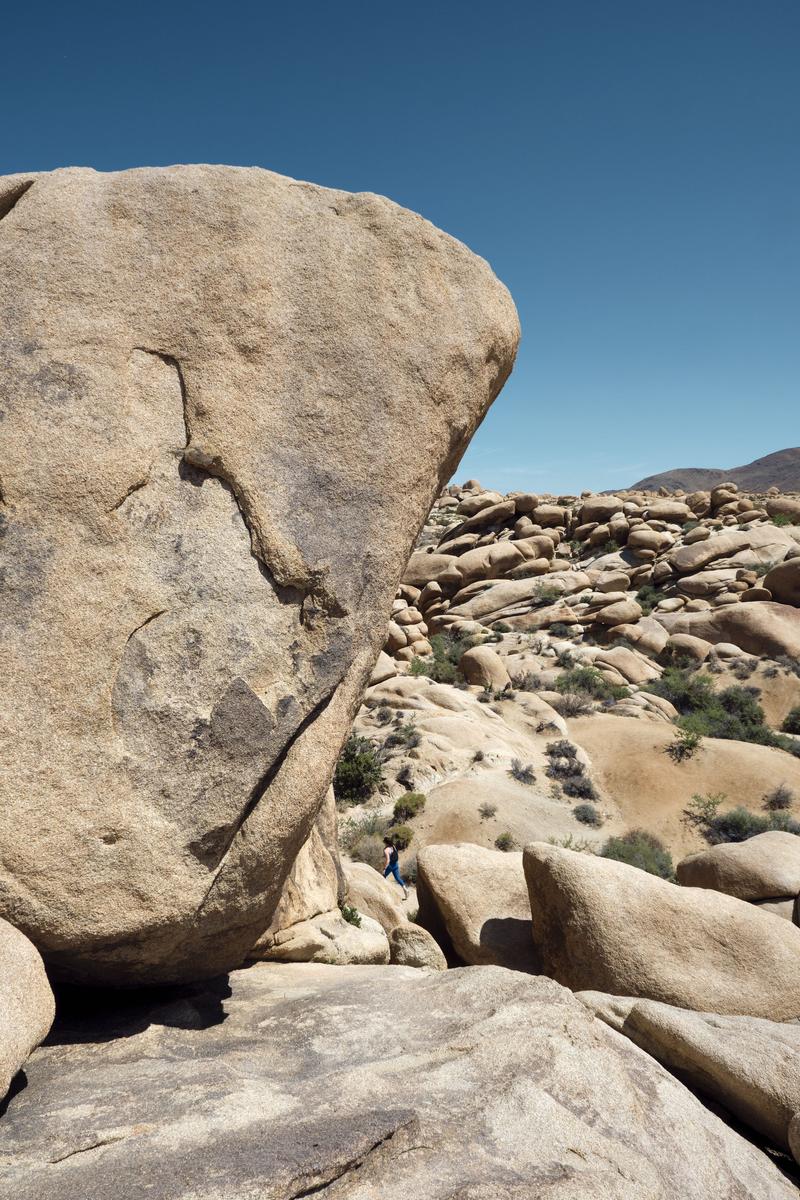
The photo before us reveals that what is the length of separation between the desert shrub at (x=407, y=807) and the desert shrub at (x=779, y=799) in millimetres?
7857

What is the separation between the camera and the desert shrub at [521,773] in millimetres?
16297

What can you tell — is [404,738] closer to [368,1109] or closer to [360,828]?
[360,828]

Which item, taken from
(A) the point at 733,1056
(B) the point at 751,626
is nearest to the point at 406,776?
(A) the point at 733,1056

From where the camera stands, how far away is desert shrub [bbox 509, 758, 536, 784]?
642 inches

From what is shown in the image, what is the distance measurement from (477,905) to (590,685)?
14726 millimetres

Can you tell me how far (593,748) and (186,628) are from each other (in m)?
16.4

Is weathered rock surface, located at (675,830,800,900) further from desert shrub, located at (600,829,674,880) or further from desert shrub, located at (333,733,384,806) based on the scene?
desert shrub, located at (333,733,384,806)

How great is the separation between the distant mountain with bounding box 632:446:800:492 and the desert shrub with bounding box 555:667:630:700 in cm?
8490

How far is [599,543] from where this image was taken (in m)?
35.7

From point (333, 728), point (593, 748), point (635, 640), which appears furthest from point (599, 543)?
point (333, 728)

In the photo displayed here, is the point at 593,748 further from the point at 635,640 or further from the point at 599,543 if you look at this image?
the point at 599,543

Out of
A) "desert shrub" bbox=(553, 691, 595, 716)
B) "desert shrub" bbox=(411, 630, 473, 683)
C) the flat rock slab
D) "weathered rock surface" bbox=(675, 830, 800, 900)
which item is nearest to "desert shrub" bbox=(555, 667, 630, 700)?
"desert shrub" bbox=(553, 691, 595, 716)

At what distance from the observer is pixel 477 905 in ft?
26.3

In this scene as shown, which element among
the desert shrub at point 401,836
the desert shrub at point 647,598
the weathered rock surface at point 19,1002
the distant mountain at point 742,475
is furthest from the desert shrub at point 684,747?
the distant mountain at point 742,475
